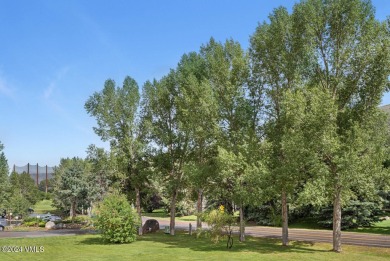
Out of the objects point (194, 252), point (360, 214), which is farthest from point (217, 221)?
point (360, 214)

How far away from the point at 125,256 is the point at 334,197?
14.5m

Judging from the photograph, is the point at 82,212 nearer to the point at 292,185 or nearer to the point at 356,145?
the point at 292,185

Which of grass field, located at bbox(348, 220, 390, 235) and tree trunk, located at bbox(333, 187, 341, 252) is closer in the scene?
tree trunk, located at bbox(333, 187, 341, 252)

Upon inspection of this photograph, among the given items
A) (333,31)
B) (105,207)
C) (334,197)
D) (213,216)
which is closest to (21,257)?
(105,207)

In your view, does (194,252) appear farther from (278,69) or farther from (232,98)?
(278,69)

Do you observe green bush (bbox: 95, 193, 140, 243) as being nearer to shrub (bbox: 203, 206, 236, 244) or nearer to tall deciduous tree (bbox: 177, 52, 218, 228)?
tall deciduous tree (bbox: 177, 52, 218, 228)

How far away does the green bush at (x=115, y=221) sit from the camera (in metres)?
30.2

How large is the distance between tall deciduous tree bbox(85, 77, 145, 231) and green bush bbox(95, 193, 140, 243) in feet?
28.8

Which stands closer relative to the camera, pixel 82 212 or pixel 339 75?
pixel 339 75

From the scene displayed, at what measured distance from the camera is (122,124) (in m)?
40.9

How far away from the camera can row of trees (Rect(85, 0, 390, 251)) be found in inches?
964

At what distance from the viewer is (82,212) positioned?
78.1 metres

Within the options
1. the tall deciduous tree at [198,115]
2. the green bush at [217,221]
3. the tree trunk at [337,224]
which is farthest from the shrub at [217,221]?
the tree trunk at [337,224]

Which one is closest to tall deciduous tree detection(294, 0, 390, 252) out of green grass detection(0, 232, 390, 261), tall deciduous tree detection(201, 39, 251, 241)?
green grass detection(0, 232, 390, 261)
